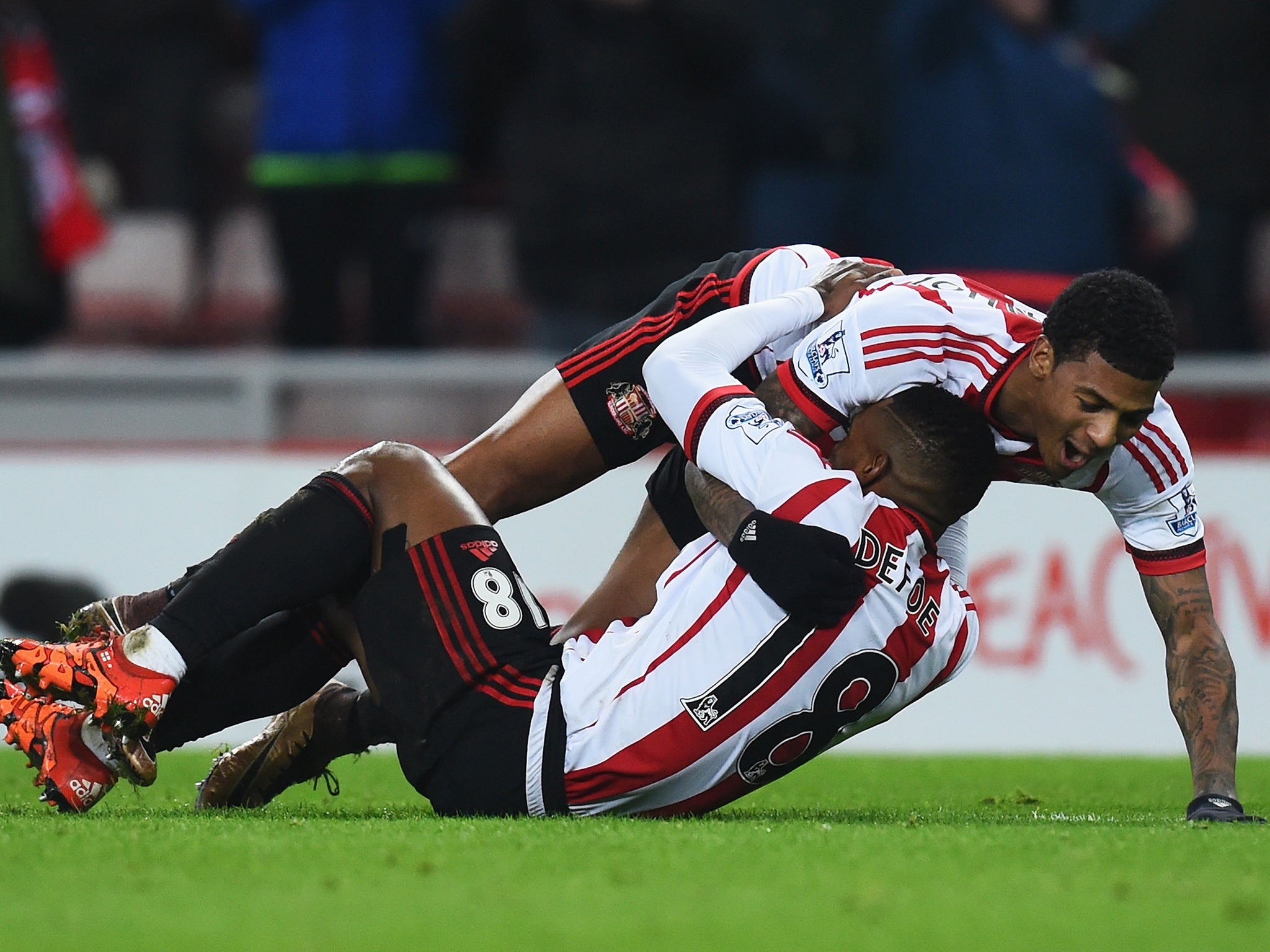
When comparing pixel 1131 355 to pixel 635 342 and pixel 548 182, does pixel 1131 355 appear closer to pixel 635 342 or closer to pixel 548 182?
pixel 635 342

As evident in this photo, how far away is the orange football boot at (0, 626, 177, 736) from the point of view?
3.91 m

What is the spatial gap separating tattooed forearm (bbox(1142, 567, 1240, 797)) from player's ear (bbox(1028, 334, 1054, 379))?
69 centimetres

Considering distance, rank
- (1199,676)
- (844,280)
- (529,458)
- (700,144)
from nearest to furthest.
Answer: (1199,676) < (844,280) < (529,458) < (700,144)

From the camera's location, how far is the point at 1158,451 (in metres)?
4.39

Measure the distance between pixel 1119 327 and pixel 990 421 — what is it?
1.35 feet

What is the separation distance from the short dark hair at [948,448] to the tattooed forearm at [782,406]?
10.9 inches

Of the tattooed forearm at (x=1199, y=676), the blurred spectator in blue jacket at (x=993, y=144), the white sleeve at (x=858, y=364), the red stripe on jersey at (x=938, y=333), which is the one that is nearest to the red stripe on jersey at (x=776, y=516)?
the white sleeve at (x=858, y=364)

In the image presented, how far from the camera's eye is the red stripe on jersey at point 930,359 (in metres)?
4.22

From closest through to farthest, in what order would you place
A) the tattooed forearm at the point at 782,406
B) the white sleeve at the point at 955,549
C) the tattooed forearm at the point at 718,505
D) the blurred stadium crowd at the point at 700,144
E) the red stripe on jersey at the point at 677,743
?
the red stripe on jersey at the point at 677,743 < the tattooed forearm at the point at 718,505 < the tattooed forearm at the point at 782,406 < the white sleeve at the point at 955,549 < the blurred stadium crowd at the point at 700,144

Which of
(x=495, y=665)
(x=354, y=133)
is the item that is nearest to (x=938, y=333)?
(x=495, y=665)

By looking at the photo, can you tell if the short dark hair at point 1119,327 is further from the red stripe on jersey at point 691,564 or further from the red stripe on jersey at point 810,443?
the red stripe on jersey at point 691,564

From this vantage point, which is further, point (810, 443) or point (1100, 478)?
point (1100, 478)

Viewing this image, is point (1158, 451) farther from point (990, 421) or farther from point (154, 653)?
point (154, 653)

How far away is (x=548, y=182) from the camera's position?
24.2 feet
